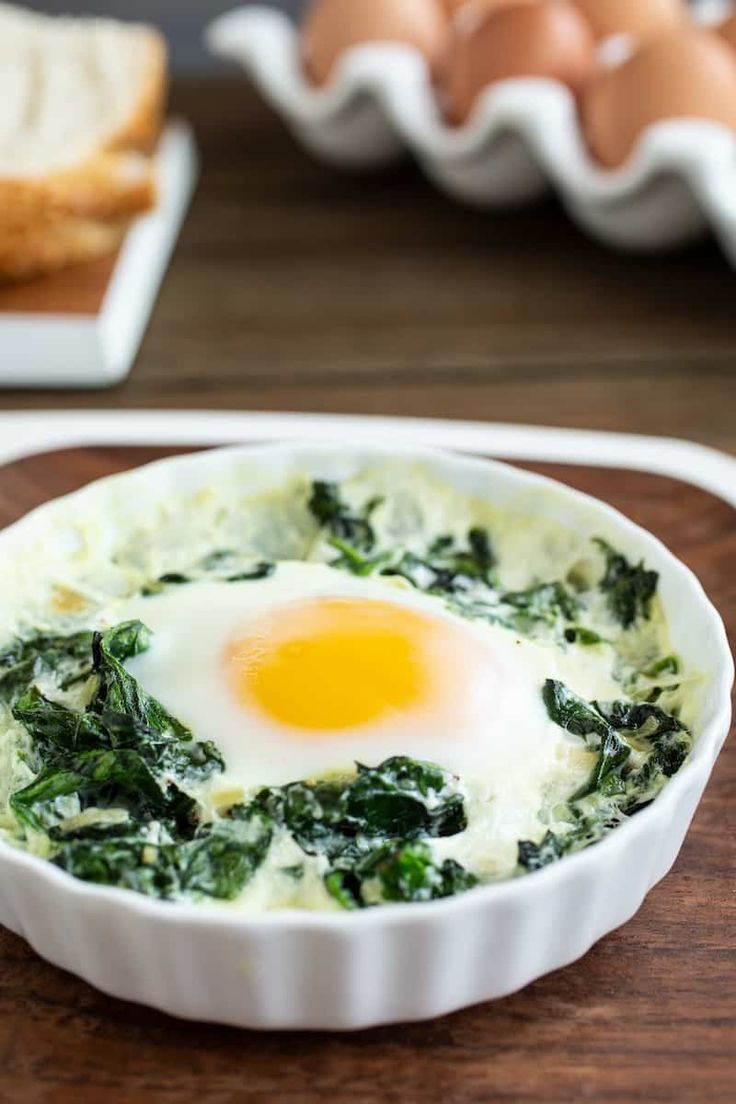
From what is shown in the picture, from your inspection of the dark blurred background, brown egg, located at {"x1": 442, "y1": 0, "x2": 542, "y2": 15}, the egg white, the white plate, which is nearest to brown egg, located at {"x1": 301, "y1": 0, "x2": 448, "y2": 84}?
brown egg, located at {"x1": 442, "y1": 0, "x2": 542, "y2": 15}

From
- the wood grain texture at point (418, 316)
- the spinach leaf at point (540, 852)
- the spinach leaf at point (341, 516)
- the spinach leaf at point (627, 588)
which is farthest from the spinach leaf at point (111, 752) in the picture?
the wood grain texture at point (418, 316)

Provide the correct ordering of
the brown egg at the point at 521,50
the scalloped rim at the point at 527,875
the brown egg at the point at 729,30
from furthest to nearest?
1. the brown egg at the point at 729,30
2. the brown egg at the point at 521,50
3. the scalloped rim at the point at 527,875

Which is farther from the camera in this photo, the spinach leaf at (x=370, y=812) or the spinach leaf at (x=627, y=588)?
the spinach leaf at (x=627, y=588)

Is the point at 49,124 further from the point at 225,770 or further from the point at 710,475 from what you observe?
the point at 225,770

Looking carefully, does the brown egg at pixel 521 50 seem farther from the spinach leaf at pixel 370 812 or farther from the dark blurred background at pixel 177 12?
the spinach leaf at pixel 370 812

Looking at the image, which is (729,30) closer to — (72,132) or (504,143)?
(504,143)

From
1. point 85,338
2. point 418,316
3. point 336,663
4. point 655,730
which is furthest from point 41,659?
point 418,316
